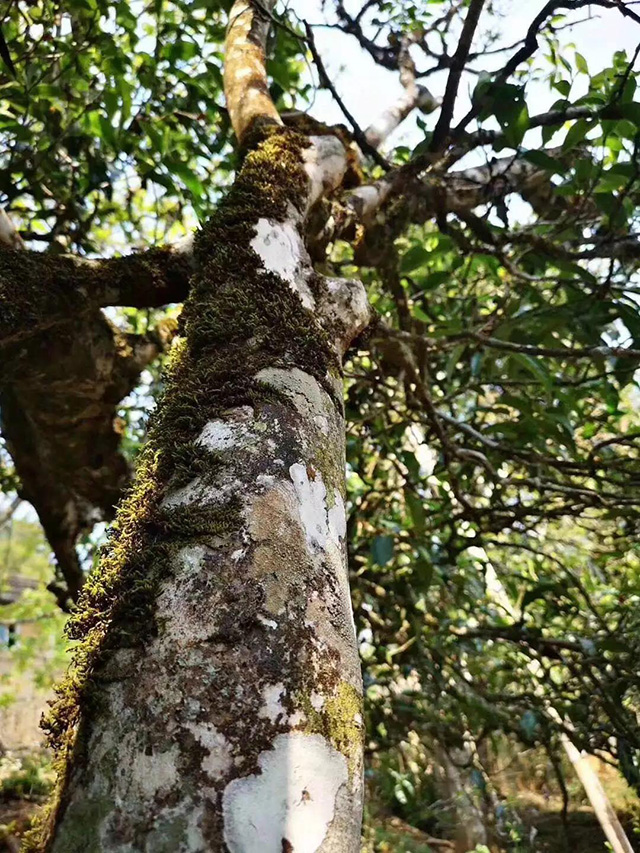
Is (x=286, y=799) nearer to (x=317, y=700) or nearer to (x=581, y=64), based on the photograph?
(x=317, y=700)

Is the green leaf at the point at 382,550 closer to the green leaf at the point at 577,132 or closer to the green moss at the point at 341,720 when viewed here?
the green leaf at the point at 577,132

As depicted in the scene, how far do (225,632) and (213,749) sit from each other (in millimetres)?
A: 104

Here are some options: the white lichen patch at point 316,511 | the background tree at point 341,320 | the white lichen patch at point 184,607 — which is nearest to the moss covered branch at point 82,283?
the background tree at point 341,320

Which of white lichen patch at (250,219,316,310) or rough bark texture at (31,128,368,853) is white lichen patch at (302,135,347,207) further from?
rough bark texture at (31,128,368,853)

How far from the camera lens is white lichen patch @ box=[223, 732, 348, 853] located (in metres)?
0.49

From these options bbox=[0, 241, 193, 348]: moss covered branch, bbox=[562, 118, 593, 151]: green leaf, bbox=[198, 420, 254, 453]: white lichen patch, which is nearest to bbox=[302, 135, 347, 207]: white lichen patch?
bbox=[0, 241, 193, 348]: moss covered branch

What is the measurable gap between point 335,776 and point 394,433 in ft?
6.89

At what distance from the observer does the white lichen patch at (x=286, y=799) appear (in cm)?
49

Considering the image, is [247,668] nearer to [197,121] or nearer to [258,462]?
[258,462]

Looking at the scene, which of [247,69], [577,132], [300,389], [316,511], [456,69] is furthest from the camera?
[247,69]

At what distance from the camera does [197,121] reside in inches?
102

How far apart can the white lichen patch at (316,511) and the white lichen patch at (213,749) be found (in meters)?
0.25

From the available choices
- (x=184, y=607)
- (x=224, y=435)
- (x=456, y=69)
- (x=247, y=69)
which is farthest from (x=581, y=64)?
(x=184, y=607)

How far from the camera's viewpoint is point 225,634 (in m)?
0.59
